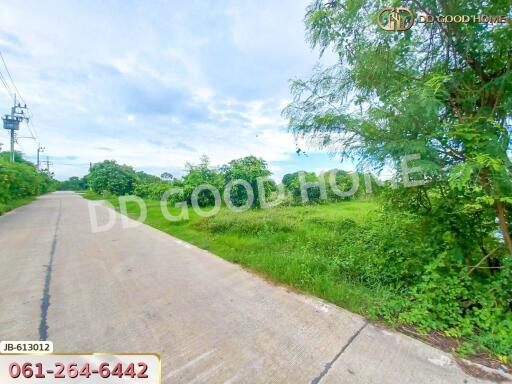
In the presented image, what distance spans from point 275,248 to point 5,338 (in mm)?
3538

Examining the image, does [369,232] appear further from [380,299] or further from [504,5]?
[504,5]

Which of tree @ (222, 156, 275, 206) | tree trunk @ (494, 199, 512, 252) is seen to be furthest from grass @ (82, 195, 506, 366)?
tree @ (222, 156, 275, 206)

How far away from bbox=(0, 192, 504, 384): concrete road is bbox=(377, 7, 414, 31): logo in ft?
10.1

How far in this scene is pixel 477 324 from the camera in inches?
83.0

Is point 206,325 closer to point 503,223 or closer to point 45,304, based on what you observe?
point 45,304

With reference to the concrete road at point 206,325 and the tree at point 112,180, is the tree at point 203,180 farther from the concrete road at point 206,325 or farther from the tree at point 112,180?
the tree at point 112,180

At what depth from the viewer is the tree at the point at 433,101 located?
211cm

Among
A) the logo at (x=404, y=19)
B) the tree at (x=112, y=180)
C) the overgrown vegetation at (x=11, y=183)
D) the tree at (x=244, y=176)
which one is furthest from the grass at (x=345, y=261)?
the tree at (x=112, y=180)

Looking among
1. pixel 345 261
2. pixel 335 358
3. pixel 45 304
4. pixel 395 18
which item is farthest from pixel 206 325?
pixel 395 18

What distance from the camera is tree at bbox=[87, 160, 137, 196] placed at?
90.4 ft

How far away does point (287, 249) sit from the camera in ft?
14.3

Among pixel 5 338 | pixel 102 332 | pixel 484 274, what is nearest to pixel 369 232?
pixel 484 274

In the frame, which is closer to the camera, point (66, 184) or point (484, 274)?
point (484, 274)

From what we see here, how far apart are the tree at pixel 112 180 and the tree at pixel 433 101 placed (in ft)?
98.6
